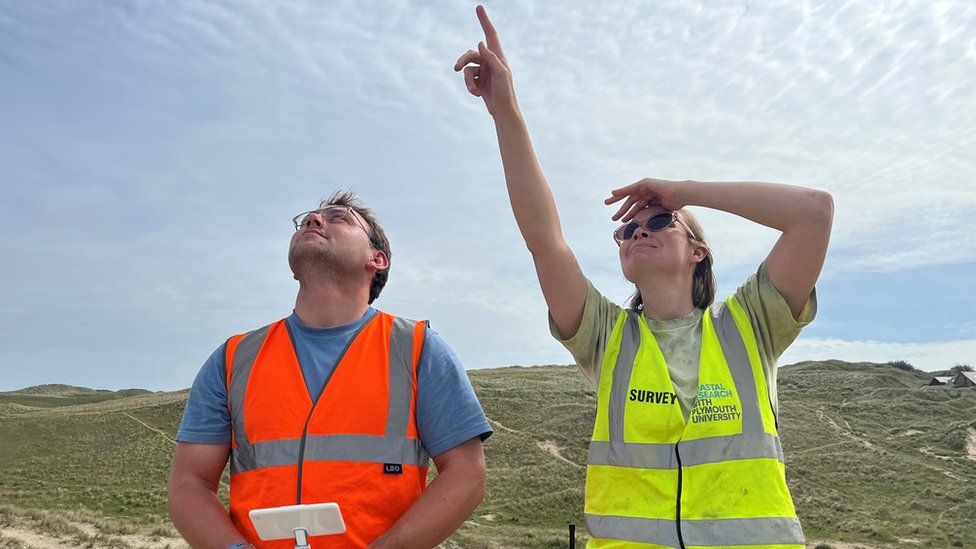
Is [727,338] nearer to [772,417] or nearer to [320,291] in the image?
[772,417]

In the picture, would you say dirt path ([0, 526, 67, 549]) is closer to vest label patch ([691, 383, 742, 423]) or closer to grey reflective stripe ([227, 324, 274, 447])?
grey reflective stripe ([227, 324, 274, 447])

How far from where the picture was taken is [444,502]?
9.97 feet

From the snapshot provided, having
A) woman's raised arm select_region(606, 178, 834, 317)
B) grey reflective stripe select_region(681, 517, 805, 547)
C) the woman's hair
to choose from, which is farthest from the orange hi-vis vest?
woman's raised arm select_region(606, 178, 834, 317)

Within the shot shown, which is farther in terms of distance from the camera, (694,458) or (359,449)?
(359,449)

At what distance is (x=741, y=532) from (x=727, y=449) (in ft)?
1.04

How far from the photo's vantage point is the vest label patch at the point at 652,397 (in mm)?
3047

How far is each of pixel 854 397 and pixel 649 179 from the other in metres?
48.8

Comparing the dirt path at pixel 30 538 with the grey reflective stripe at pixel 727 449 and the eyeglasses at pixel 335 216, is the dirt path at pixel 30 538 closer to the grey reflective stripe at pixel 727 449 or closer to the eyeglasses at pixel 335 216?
the eyeglasses at pixel 335 216

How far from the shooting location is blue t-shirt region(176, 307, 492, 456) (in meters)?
3.22

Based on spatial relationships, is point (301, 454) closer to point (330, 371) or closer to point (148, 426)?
point (330, 371)

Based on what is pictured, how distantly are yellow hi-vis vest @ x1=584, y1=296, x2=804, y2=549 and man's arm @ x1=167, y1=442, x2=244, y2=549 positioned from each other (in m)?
1.55

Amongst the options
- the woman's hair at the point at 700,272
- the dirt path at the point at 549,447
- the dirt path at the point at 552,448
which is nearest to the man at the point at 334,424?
the woman's hair at the point at 700,272

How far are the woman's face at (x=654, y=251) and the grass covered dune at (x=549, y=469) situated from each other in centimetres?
1681

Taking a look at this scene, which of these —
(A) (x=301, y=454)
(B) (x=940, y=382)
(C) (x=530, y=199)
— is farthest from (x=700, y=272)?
(B) (x=940, y=382)
